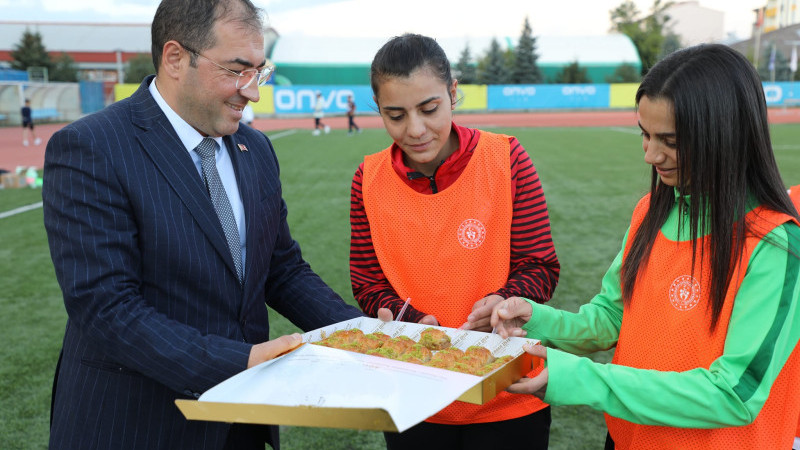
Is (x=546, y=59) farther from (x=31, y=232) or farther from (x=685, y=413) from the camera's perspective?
(x=685, y=413)

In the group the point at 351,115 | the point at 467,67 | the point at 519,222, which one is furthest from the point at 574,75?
the point at 519,222

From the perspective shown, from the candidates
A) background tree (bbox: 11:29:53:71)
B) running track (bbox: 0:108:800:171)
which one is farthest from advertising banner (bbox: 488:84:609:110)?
background tree (bbox: 11:29:53:71)

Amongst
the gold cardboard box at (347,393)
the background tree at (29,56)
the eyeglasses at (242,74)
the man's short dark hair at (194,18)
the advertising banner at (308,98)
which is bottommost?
the gold cardboard box at (347,393)

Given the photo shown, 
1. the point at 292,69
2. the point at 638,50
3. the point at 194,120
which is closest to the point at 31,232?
the point at 194,120

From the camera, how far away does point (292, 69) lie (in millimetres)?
49469

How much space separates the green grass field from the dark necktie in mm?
1968

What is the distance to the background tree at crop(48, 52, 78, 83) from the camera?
5359 cm

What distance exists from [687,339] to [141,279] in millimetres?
1374

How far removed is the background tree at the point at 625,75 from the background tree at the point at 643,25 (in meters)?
6.33

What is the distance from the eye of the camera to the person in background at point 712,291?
153 cm

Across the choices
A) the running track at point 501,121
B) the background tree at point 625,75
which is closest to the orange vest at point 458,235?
the running track at point 501,121

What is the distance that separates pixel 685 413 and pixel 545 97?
38172 millimetres

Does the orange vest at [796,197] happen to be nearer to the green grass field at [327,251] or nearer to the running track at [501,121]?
the green grass field at [327,251]

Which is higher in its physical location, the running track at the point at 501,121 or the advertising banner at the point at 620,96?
the advertising banner at the point at 620,96
